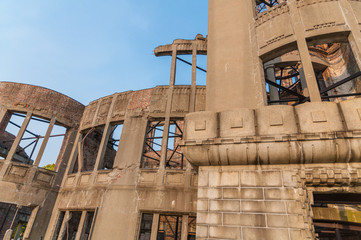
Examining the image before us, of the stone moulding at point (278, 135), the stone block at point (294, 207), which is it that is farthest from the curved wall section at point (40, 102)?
the stone block at point (294, 207)

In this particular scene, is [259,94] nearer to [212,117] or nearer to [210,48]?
[212,117]

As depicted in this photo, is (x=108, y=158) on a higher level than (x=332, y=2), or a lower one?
lower

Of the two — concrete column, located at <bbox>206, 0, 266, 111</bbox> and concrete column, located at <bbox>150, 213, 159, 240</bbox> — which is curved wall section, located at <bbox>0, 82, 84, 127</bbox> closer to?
concrete column, located at <bbox>150, 213, 159, 240</bbox>

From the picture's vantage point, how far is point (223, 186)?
13.2 ft

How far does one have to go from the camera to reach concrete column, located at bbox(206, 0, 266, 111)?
550 cm

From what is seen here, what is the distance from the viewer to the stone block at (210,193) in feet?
13.1

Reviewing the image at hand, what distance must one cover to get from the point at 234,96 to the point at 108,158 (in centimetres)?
1355

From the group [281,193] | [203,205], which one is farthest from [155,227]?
[281,193]

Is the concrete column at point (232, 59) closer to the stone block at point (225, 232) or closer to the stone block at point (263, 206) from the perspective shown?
the stone block at point (263, 206)

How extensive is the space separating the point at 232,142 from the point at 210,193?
1.10 meters

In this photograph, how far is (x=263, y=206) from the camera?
3.65 meters

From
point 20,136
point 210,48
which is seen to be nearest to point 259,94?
point 210,48

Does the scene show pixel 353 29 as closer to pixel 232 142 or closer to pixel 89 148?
pixel 232 142

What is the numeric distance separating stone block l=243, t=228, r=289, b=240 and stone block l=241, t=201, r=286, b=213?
30 cm
